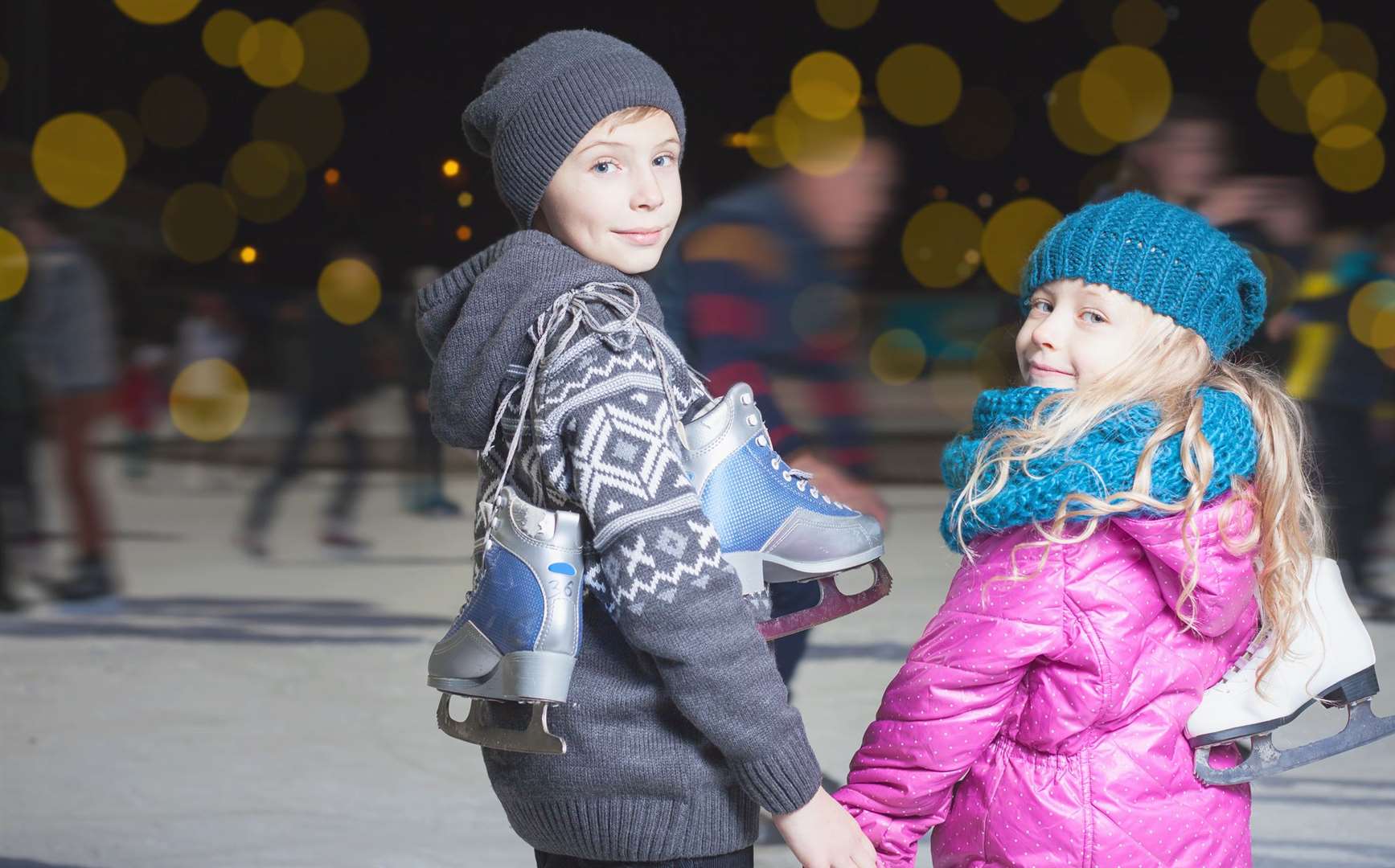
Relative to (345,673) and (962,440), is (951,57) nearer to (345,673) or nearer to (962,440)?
(345,673)

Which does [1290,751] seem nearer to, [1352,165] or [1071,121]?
[1352,165]

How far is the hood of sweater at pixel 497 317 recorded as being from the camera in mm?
1523

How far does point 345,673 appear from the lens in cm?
497

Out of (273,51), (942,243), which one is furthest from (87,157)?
(942,243)

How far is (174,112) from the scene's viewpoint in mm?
24609

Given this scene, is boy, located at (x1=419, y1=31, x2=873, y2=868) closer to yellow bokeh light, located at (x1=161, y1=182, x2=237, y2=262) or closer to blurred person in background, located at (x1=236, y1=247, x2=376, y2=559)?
blurred person in background, located at (x1=236, y1=247, x2=376, y2=559)

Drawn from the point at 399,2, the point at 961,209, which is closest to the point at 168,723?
the point at 399,2

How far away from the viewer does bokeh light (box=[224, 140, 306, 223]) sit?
25.3 metres

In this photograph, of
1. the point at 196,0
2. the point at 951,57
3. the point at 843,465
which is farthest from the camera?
the point at 951,57

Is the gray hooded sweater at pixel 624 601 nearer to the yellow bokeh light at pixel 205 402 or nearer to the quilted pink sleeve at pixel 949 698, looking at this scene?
the quilted pink sleeve at pixel 949 698

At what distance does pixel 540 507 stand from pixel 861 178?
78.6 inches

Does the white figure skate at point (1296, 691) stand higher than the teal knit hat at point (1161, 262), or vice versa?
the teal knit hat at point (1161, 262)

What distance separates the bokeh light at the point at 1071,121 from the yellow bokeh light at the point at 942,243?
8.73ft

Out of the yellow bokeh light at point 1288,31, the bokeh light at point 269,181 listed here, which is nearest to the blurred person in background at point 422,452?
the yellow bokeh light at point 1288,31
